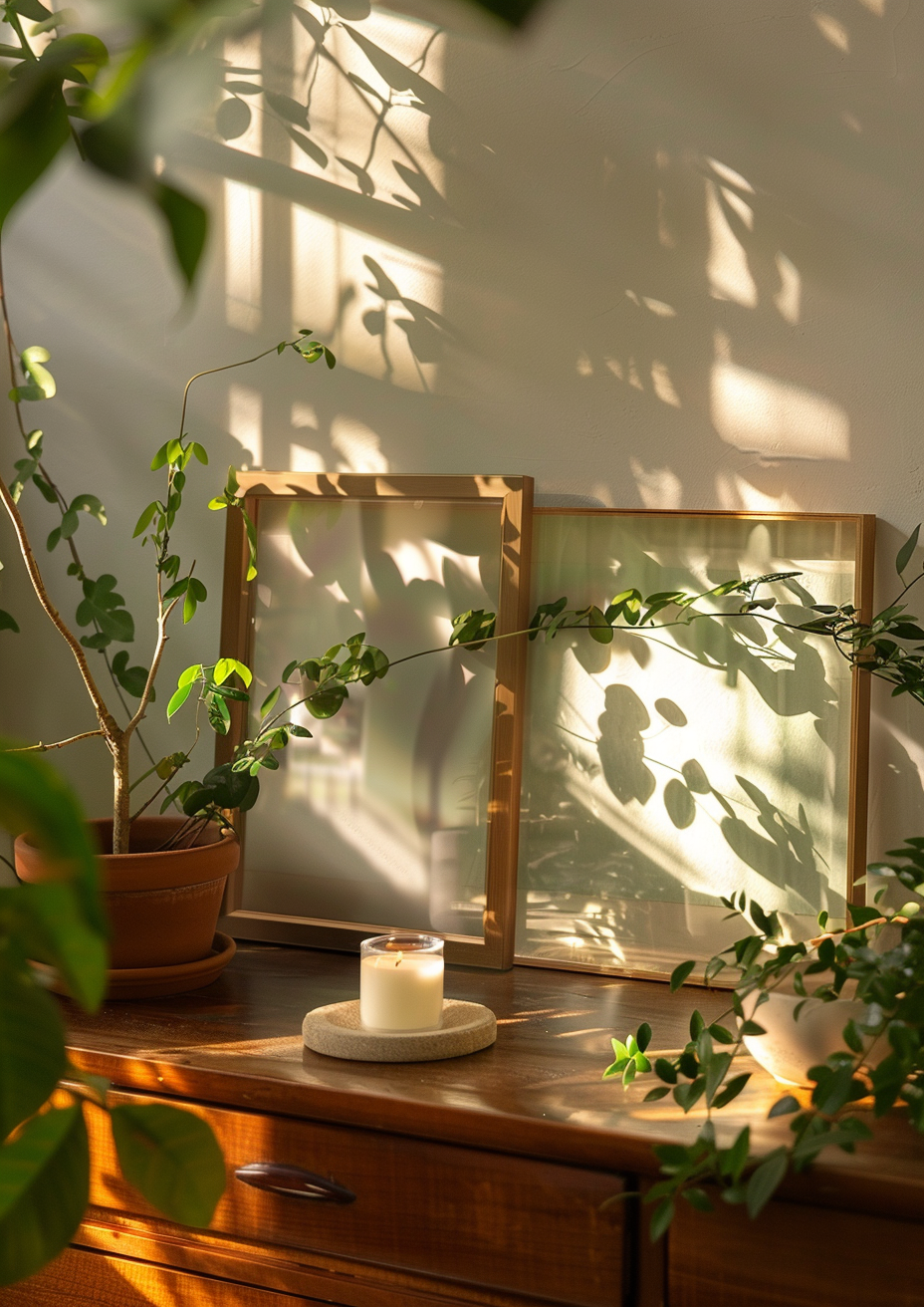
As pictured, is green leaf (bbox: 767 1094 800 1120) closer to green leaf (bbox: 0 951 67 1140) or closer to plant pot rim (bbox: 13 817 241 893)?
plant pot rim (bbox: 13 817 241 893)

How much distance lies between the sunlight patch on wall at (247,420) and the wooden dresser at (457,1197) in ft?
2.50

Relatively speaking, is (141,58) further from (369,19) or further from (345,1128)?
(369,19)

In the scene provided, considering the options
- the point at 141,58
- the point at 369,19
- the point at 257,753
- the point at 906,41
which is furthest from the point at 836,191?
the point at 141,58

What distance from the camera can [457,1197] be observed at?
1.00m

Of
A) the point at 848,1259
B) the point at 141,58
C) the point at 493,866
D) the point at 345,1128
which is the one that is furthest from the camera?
the point at 493,866

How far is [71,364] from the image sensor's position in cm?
173

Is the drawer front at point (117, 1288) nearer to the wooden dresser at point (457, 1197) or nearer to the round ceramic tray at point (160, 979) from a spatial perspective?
the wooden dresser at point (457, 1197)

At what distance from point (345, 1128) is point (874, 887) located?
0.67m

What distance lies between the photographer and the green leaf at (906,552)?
1267 mm

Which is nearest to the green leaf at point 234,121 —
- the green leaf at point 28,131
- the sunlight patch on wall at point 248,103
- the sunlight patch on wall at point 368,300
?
the sunlight patch on wall at point 248,103

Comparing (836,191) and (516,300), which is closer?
(836,191)

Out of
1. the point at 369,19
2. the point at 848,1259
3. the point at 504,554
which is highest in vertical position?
the point at 369,19

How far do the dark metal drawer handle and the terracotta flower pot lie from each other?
31cm

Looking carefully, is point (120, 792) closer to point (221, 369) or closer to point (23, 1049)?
point (221, 369)
